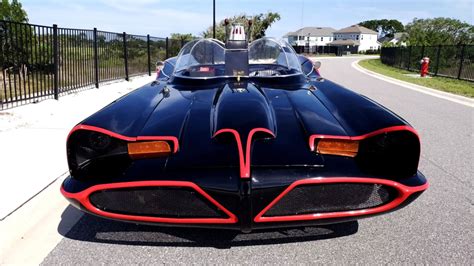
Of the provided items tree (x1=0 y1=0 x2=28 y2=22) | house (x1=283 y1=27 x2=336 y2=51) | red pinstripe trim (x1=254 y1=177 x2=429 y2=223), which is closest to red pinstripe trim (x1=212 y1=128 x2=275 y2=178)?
red pinstripe trim (x1=254 y1=177 x2=429 y2=223)

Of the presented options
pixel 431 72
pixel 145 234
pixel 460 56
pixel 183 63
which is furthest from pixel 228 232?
pixel 431 72

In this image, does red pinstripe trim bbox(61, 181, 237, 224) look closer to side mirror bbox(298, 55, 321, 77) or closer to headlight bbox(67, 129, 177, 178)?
headlight bbox(67, 129, 177, 178)

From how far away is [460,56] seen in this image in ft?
52.7

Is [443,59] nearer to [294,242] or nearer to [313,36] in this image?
[294,242]

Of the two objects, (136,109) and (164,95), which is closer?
(136,109)

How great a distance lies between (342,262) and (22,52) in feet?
23.3

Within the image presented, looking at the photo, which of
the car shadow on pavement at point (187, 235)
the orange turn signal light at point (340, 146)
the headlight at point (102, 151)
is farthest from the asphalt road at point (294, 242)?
the orange turn signal light at point (340, 146)

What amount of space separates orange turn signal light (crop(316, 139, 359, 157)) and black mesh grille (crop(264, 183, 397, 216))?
0.67 ft

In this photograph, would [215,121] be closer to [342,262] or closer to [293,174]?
[293,174]

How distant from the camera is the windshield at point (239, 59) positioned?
3.67 metres

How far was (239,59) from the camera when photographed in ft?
12.0

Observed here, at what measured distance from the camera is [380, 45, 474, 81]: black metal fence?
15.8 meters

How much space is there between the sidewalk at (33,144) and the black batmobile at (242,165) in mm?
1177

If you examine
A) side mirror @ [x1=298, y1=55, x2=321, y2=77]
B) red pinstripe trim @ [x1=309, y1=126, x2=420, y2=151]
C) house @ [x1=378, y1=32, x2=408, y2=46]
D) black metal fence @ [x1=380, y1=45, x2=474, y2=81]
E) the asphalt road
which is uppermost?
house @ [x1=378, y1=32, x2=408, y2=46]
